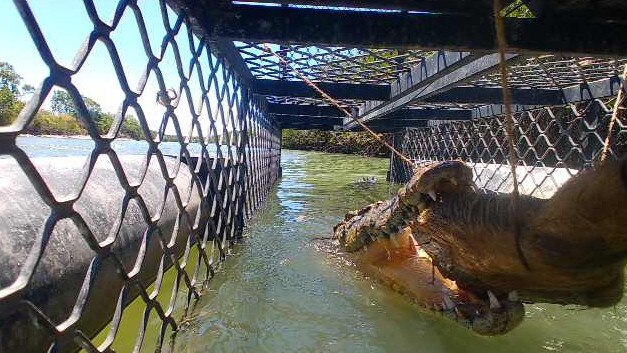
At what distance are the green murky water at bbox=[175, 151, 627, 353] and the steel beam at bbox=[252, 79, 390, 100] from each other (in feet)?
8.19

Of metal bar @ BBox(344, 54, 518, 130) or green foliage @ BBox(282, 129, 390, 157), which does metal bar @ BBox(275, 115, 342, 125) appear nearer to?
metal bar @ BBox(344, 54, 518, 130)

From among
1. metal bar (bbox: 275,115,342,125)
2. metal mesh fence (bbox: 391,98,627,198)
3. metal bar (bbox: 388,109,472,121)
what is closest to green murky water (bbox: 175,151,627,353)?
metal mesh fence (bbox: 391,98,627,198)

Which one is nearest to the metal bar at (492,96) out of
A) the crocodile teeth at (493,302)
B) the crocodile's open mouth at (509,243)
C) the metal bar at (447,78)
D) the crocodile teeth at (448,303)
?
the metal bar at (447,78)

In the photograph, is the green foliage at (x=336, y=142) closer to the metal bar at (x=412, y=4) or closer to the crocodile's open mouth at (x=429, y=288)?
the crocodile's open mouth at (x=429, y=288)

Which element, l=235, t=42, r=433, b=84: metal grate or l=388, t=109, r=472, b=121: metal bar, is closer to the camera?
l=235, t=42, r=433, b=84: metal grate

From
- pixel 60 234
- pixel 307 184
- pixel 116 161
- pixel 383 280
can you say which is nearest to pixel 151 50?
pixel 116 161

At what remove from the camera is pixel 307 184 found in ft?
41.5

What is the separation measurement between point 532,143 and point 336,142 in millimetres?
25874

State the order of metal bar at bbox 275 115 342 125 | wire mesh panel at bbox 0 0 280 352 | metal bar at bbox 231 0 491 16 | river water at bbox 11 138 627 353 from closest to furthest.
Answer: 1. wire mesh panel at bbox 0 0 280 352
2. river water at bbox 11 138 627 353
3. metal bar at bbox 231 0 491 16
4. metal bar at bbox 275 115 342 125

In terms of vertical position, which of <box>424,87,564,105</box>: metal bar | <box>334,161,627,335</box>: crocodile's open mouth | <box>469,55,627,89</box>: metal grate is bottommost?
<box>334,161,627,335</box>: crocodile's open mouth

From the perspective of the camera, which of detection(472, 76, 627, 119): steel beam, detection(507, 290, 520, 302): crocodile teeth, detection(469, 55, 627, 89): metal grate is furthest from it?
detection(472, 76, 627, 119): steel beam

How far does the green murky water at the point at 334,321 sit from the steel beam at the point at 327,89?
8.19 ft

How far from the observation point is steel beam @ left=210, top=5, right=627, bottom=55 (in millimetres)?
3182

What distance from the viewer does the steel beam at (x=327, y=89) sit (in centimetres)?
621
